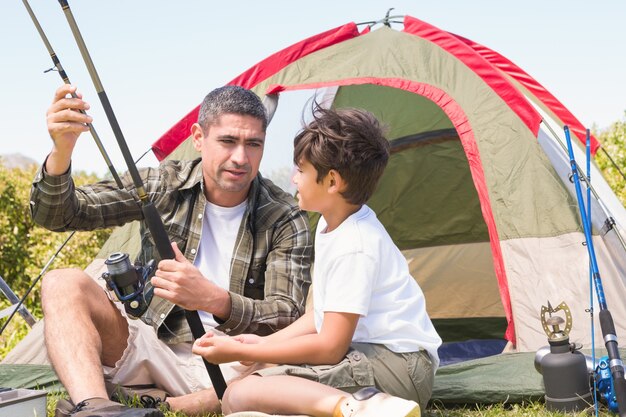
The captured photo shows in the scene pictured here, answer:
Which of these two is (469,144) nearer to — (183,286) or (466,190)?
(466,190)

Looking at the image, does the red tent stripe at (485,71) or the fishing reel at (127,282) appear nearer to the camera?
the fishing reel at (127,282)

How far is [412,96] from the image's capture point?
4.58 meters

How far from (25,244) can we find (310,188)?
4.56m

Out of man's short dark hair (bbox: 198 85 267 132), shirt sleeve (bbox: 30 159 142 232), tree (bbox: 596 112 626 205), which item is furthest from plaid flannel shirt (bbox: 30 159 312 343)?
tree (bbox: 596 112 626 205)

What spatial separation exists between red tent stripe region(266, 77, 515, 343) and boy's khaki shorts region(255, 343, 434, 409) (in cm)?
91

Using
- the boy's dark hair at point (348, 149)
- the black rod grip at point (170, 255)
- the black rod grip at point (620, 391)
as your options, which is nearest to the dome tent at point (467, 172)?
the black rod grip at point (620, 391)

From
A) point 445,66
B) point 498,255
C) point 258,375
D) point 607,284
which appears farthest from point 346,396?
point 445,66

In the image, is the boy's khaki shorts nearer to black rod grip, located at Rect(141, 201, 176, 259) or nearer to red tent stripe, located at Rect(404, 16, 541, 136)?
black rod grip, located at Rect(141, 201, 176, 259)

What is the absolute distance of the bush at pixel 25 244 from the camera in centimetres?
610

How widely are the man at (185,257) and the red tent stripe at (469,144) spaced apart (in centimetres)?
82

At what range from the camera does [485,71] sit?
363 cm

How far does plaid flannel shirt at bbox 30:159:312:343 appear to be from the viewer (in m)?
2.72

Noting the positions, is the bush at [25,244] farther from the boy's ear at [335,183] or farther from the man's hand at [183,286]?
the boy's ear at [335,183]

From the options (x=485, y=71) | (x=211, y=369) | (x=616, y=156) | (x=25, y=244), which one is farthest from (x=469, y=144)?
(x=25, y=244)
